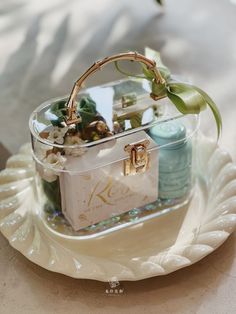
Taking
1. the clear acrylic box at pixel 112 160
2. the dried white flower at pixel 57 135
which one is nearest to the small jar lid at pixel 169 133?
the clear acrylic box at pixel 112 160

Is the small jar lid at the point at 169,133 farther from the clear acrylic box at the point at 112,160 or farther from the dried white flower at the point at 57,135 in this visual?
the dried white flower at the point at 57,135

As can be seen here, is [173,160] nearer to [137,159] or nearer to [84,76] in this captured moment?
[137,159]

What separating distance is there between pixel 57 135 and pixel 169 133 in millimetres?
153

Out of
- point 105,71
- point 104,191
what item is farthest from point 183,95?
point 105,71

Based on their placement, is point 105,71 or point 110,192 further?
point 105,71

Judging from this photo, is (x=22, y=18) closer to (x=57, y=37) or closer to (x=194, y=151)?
(x=57, y=37)

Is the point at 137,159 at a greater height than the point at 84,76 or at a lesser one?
lesser

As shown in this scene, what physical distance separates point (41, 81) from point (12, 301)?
549 millimetres

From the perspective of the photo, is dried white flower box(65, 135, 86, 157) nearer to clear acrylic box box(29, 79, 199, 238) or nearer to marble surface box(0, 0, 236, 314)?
clear acrylic box box(29, 79, 199, 238)

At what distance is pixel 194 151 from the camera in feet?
2.76

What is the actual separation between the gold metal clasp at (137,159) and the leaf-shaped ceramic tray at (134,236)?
0.25 feet

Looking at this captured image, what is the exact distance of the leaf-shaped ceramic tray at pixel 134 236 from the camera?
2.33 ft

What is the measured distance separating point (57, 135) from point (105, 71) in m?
0.43

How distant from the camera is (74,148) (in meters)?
0.74
